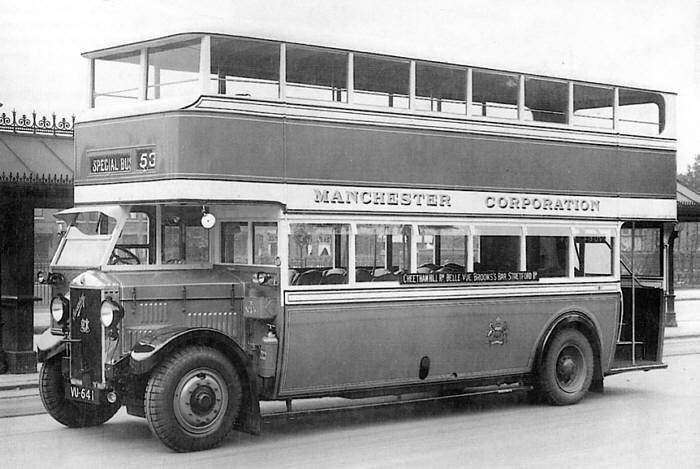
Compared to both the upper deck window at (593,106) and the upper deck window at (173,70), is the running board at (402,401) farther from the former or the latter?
the upper deck window at (173,70)

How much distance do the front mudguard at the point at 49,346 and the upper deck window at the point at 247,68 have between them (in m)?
2.85

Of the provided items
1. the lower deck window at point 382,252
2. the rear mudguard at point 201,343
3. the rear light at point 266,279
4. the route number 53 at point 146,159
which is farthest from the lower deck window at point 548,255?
the route number 53 at point 146,159

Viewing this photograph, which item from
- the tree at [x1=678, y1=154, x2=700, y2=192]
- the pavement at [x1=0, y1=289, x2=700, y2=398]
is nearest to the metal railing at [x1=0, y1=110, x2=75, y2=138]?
the pavement at [x1=0, y1=289, x2=700, y2=398]

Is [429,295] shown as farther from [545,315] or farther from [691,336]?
[691,336]

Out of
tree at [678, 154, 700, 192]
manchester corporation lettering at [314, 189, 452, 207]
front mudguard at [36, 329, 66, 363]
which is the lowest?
front mudguard at [36, 329, 66, 363]

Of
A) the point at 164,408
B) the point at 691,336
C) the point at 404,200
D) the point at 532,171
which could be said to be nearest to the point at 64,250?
the point at 164,408

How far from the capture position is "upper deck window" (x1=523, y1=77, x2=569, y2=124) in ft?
40.9

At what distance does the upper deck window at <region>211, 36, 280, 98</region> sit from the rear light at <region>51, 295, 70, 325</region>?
2.47 metres

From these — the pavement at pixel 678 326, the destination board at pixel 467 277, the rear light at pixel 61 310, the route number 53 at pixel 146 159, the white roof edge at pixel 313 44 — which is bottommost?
the pavement at pixel 678 326

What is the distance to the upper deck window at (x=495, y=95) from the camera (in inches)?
468

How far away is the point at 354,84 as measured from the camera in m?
10.8

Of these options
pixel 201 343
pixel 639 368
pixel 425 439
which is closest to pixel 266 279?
pixel 201 343

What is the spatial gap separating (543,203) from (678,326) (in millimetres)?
13364

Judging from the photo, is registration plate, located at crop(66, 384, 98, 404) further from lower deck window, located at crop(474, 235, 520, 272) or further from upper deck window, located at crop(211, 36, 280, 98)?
lower deck window, located at crop(474, 235, 520, 272)
